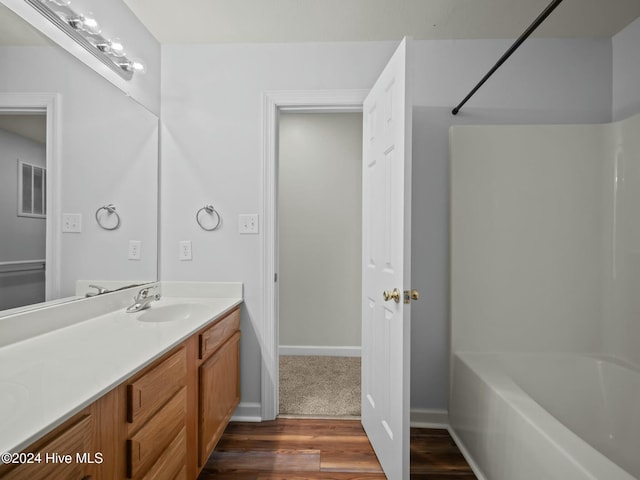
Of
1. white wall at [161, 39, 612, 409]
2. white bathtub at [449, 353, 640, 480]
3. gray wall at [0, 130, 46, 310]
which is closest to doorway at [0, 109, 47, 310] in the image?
gray wall at [0, 130, 46, 310]

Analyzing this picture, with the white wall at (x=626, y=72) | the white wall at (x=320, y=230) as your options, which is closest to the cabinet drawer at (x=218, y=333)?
the white wall at (x=320, y=230)

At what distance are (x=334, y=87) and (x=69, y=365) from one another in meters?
1.95

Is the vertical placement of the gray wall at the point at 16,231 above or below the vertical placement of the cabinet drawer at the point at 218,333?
above

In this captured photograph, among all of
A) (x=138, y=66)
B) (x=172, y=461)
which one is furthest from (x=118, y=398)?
(x=138, y=66)

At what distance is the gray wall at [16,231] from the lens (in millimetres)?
1113

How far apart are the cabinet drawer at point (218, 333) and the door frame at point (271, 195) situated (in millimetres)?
208

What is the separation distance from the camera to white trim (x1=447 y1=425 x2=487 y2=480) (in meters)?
1.57

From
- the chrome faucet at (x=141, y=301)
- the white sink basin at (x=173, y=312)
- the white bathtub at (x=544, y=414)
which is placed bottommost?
the white bathtub at (x=544, y=414)

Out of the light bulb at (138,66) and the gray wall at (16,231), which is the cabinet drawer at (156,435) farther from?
the light bulb at (138,66)

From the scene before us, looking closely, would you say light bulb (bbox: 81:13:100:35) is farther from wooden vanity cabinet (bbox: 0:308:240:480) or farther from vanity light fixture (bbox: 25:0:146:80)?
wooden vanity cabinet (bbox: 0:308:240:480)

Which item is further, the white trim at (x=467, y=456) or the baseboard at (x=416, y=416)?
the baseboard at (x=416, y=416)

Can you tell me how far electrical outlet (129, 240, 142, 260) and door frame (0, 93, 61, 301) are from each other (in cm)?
50

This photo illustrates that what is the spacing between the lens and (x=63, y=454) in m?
0.70

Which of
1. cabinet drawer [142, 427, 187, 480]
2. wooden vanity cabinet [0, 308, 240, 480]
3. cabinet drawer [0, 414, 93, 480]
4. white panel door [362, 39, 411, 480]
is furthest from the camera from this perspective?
white panel door [362, 39, 411, 480]
